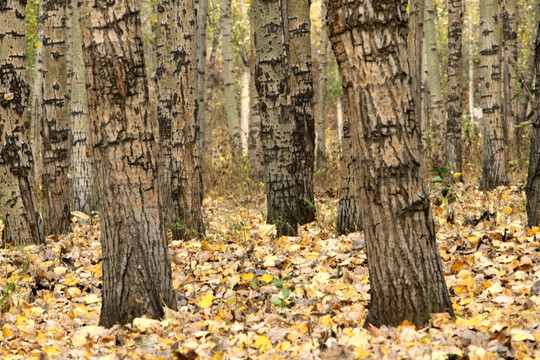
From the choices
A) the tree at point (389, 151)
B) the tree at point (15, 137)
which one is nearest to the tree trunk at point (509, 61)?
the tree at point (389, 151)

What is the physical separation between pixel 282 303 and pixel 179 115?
336 centimetres

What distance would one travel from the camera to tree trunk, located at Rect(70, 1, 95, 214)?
1007cm

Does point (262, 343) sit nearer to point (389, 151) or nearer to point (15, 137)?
point (389, 151)

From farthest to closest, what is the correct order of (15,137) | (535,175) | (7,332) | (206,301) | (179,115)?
(15,137)
(179,115)
(535,175)
(206,301)
(7,332)

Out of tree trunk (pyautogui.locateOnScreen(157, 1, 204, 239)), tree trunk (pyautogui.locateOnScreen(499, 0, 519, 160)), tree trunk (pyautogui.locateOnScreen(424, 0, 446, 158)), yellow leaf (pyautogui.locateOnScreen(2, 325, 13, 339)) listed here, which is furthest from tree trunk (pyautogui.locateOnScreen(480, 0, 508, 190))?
yellow leaf (pyautogui.locateOnScreen(2, 325, 13, 339))

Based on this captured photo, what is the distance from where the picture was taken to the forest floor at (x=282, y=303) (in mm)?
3354

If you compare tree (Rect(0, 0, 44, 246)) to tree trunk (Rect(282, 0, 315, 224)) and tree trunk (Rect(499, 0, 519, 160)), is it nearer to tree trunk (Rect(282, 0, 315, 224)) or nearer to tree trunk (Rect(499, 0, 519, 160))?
tree trunk (Rect(282, 0, 315, 224))

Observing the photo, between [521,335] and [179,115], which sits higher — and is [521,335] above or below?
below

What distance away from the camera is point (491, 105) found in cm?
964

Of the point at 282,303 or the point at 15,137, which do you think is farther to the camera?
the point at 15,137

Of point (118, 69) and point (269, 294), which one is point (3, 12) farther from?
point (269, 294)

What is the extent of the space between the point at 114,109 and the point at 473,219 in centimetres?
428

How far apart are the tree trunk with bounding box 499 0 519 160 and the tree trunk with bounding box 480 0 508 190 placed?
132 cm

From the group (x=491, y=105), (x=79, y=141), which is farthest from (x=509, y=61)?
(x=79, y=141)
